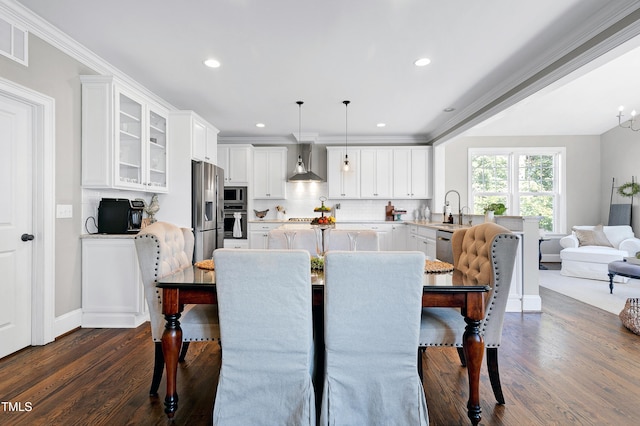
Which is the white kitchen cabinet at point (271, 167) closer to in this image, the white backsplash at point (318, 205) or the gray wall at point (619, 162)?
the white backsplash at point (318, 205)

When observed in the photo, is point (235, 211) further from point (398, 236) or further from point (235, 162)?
point (398, 236)

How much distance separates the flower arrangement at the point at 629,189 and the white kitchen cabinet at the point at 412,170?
142 inches

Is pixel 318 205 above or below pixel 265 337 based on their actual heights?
above

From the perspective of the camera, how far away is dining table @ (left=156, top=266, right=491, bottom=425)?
5.57 feet

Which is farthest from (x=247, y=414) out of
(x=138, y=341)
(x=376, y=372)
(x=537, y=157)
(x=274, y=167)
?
(x=537, y=157)

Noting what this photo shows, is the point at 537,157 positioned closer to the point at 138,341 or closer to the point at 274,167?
the point at 274,167

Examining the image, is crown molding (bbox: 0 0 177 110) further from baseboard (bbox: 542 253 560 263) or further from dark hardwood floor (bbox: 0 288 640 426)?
baseboard (bbox: 542 253 560 263)

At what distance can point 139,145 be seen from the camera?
143 inches

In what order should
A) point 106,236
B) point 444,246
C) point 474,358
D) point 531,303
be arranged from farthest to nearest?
point 444,246, point 531,303, point 106,236, point 474,358

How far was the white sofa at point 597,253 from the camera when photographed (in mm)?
5180

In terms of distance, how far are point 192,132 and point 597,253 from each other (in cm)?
626

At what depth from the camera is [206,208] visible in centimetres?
472

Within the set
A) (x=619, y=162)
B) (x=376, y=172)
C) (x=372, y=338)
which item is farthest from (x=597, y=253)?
(x=372, y=338)

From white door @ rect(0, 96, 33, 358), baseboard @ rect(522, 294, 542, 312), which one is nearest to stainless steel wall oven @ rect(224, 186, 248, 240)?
white door @ rect(0, 96, 33, 358)
